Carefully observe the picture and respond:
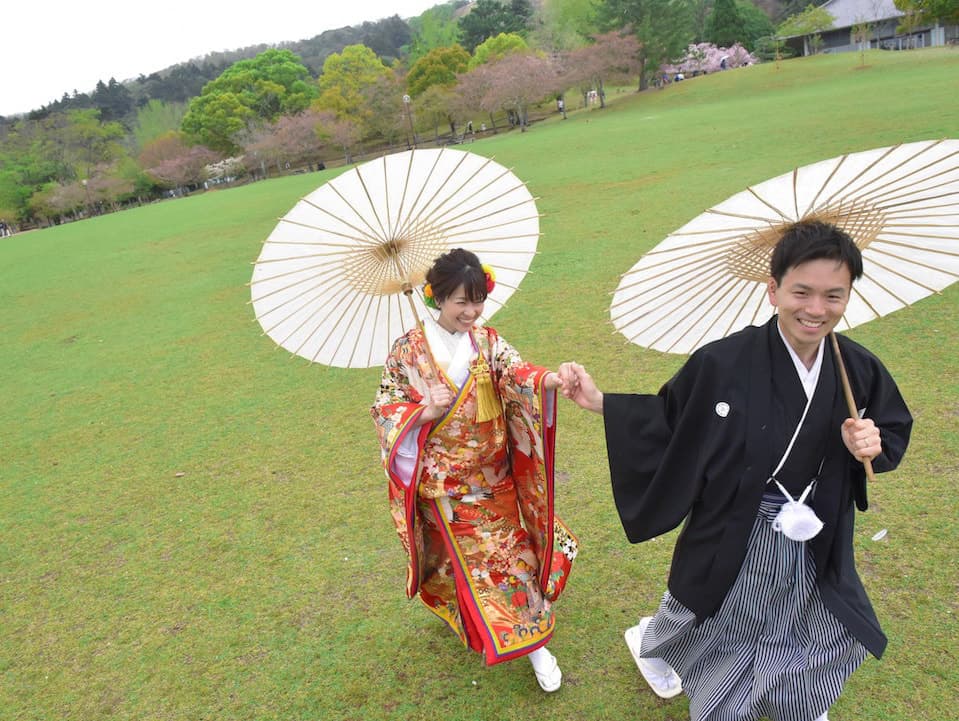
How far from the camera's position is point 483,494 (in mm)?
2848

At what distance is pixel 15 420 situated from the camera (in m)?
7.10

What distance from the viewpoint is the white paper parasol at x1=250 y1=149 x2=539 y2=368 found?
2627mm

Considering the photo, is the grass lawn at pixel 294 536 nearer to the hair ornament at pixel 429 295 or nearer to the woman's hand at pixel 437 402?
the woman's hand at pixel 437 402

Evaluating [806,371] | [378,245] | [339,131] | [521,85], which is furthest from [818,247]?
[339,131]

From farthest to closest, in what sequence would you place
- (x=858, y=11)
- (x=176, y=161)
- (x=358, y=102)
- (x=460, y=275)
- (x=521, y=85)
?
(x=176, y=161), (x=358, y=102), (x=858, y=11), (x=521, y=85), (x=460, y=275)

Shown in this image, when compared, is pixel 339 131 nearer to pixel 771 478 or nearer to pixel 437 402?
pixel 437 402

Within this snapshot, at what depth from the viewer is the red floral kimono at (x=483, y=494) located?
2691 mm

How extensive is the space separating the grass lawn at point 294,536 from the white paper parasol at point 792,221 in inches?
58.4

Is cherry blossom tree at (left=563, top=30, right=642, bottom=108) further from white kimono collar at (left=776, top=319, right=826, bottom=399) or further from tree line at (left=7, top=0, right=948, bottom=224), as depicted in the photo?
white kimono collar at (left=776, top=319, right=826, bottom=399)

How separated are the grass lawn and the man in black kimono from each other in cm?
A: 51

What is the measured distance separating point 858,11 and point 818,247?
5451 centimetres

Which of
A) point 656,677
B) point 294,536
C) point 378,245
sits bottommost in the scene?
point 656,677

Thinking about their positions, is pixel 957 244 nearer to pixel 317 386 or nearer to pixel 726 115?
pixel 317 386

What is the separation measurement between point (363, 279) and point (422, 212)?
1.46ft
